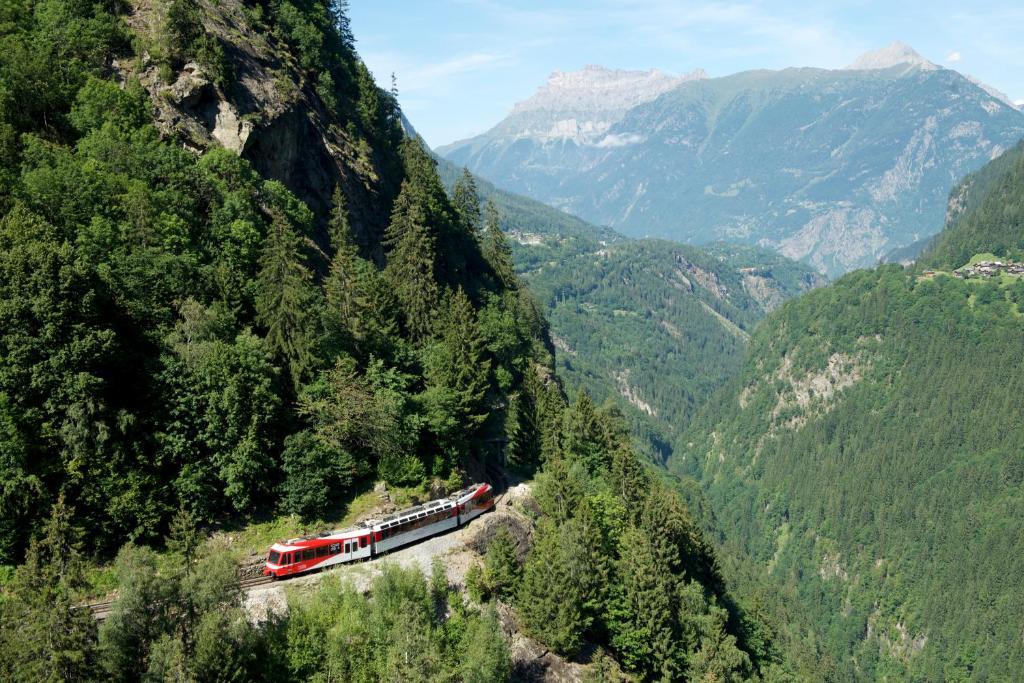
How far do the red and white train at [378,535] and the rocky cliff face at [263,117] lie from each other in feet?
126

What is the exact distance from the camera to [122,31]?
7044 centimetres

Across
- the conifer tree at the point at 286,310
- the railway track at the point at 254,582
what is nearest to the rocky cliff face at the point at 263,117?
the conifer tree at the point at 286,310

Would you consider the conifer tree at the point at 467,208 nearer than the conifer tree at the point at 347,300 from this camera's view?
No

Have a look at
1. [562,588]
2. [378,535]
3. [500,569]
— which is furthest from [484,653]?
[378,535]

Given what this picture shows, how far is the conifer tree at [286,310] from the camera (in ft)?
186

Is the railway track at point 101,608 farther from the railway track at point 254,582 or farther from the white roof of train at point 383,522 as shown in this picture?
the white roof of train at point 383,522

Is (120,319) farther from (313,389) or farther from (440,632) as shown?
(440,632)

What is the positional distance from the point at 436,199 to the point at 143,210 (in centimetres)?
5199

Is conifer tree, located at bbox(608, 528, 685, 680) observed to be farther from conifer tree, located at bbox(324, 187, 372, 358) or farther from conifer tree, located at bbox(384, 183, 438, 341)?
conifer tree, located at bbox(384, 183, 438, 341)

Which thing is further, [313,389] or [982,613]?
[982,613]

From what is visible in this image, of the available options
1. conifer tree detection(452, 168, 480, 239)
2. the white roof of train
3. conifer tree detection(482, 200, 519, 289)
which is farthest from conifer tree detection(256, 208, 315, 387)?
conifer tree detection(482, 200, 519, 289)

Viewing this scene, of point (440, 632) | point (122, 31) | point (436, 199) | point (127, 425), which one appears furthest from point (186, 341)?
point (436, 199)

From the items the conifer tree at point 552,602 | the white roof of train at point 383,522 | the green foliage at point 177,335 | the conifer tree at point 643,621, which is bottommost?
the conifer tree at point 643,621

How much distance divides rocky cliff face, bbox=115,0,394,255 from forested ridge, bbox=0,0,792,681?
0.35m
